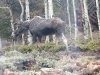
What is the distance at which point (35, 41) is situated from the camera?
52.8 feet

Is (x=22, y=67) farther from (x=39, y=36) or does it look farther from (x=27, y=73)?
(x=39, y=36)

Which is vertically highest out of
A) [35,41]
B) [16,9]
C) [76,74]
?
[16,9]

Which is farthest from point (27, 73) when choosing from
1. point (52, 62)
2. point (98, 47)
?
point (98, 47)

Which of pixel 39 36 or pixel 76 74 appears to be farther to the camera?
pixel 39 36

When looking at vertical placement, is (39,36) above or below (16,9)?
below

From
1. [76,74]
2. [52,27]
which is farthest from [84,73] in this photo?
[52,27]

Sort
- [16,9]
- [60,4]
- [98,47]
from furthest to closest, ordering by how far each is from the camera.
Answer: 1. [60,4]
2. [16,9]
3. [98,47]

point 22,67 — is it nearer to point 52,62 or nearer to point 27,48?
point 52,62

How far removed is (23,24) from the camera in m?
16.8

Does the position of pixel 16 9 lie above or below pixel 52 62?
above

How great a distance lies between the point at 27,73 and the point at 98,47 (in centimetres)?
593

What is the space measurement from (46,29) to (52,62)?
440 cm

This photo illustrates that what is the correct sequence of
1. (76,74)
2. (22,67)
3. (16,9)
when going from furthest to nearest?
(16,9)
(22,67)
(76,74)

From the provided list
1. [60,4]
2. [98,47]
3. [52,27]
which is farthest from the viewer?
[60,4]
